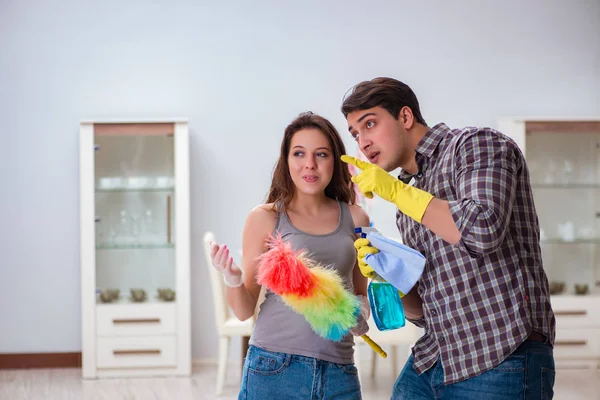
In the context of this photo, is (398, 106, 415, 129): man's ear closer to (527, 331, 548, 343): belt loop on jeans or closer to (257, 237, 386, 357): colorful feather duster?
(257, 237, 386, 357): colorful feather duster

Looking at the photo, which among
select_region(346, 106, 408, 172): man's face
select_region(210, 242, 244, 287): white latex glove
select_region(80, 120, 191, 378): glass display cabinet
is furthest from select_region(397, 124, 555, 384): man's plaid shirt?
select_region(80, 120, 191, 378): glass display cabinet

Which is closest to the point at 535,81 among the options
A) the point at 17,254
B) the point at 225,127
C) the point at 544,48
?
the point at 544,48

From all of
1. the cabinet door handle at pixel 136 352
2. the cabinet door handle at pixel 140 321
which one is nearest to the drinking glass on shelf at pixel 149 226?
the cabinet door handle at pixel 140 321

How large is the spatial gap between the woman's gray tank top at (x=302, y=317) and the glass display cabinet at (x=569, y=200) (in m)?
3.36

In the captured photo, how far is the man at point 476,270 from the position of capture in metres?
1.49

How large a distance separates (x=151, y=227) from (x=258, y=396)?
129 inches

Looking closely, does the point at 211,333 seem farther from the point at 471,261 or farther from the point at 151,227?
the point at 471,261

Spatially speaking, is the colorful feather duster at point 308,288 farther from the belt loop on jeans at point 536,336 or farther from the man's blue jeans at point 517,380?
the belt loop on jeans at point 536,336

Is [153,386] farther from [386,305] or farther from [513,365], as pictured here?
[513,365]

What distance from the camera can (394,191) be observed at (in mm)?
1607

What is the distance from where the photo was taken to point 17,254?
16.9 feet

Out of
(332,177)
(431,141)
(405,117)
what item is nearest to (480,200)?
(431,141)

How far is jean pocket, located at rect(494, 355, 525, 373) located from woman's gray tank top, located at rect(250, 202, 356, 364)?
430 mm

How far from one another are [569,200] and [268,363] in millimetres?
3832
